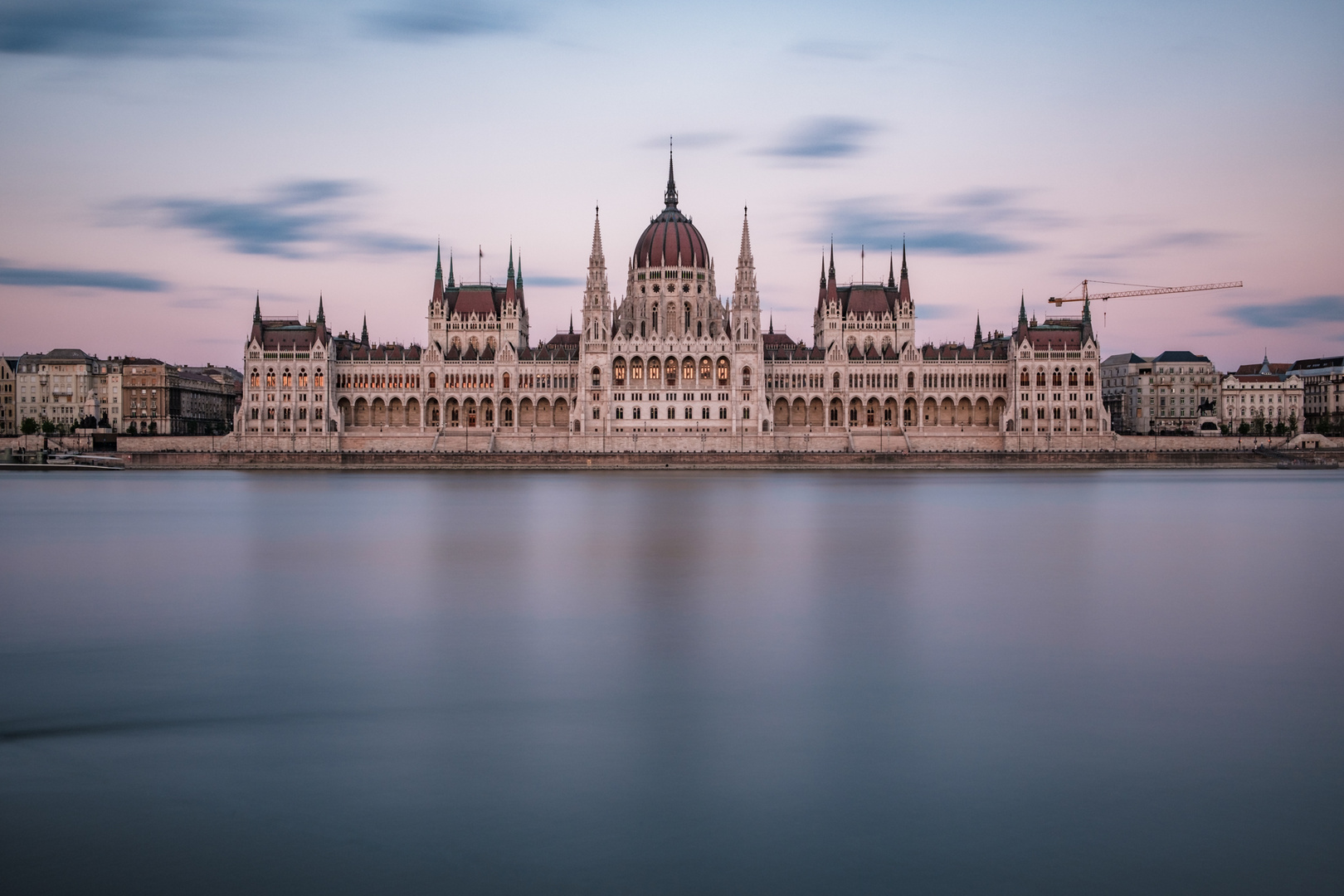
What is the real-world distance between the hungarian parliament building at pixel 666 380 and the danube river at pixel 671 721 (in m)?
62.3

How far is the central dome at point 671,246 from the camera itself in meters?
95.9

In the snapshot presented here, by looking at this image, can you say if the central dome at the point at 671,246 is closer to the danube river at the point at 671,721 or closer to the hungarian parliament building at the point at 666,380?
the hungarian parliament building at the point at 666,380

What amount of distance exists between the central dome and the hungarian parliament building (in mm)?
168

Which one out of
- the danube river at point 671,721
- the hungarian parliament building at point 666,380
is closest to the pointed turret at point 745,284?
the hungarian parliament building at point 666,380

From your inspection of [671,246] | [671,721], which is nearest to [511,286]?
[671,246]

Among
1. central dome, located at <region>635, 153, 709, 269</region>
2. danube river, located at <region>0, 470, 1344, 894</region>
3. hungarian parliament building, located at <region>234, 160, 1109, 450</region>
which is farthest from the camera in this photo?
central dome, located at <region>635, 153, 709, 269</region>

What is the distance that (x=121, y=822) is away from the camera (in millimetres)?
8414

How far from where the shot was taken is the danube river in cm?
786

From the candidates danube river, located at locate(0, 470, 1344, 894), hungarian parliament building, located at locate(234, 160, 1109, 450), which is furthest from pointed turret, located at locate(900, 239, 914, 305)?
danube river, located at locate(0, 470, 1344, 894)

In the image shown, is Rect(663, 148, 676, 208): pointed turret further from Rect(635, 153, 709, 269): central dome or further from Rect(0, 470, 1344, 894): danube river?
Rect(0, 470, 1344, 894): danube river

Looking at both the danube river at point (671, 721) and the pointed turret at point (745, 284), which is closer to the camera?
the danube river at point (671, 721)

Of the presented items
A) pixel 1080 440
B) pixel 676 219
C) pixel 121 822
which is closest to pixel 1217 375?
pixel 1080 440

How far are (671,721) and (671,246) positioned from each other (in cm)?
8721

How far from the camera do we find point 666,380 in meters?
90.6
